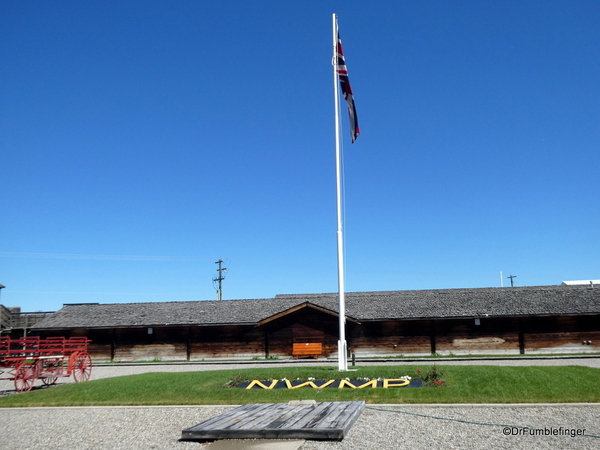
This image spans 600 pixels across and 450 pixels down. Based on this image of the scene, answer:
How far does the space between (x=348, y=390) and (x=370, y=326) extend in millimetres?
18863

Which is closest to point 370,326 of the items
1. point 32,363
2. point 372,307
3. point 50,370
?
point 372,307

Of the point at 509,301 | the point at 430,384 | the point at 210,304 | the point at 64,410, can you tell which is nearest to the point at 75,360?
the point at 64,410

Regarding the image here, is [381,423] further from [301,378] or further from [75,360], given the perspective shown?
[75,360]

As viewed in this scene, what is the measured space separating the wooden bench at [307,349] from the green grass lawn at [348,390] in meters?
13.3

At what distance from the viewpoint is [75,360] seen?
22141mm

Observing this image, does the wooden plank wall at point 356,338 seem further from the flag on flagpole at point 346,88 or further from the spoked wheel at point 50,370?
the flag on flagpole at point 346,88

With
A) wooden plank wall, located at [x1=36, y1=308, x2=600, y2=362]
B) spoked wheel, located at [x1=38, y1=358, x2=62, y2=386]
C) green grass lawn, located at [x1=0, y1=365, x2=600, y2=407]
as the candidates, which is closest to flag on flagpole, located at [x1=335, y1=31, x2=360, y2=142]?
green grass lawn, located at [x1=0, y1=365, x2=600, y2=407]

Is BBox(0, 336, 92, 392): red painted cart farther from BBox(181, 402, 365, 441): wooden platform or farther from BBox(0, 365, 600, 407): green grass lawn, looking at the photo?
BBox(181, 402, 365, 441): wooden platform

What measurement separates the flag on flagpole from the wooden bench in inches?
638

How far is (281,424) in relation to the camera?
33.0ft

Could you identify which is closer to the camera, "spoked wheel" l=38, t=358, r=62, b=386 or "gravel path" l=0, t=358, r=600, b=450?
"gravel path" l=0, t=358, r=600, b=450

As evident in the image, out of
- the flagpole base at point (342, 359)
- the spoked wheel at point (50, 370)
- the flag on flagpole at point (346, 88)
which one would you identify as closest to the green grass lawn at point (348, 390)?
the flagpole base at point (342, 359)

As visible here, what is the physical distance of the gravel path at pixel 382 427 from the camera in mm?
9164

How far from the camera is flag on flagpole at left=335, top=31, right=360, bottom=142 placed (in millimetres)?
20852
